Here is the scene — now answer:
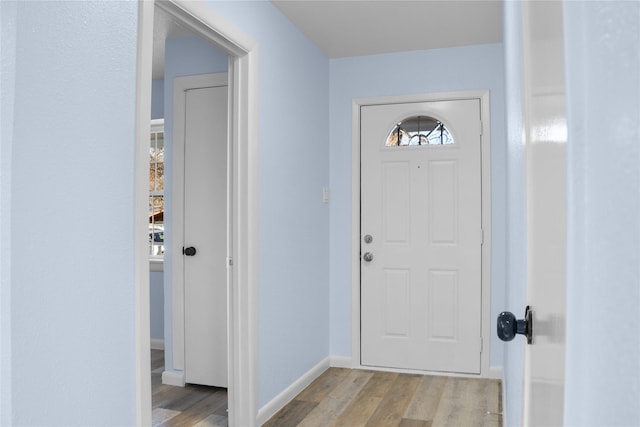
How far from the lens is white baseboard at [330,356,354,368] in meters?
4.27

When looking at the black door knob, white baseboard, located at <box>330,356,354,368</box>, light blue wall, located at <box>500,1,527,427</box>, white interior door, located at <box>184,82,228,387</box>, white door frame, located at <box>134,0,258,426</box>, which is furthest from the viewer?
white baseboard, located at <box>330,356,354,368</box>

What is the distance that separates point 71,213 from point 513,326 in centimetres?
136

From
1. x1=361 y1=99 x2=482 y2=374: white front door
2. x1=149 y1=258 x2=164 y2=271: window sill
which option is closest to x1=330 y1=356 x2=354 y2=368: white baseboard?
x1=361 y1=99 x2=482 y2=374: white front door

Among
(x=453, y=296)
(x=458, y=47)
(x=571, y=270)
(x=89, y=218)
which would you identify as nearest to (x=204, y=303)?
(x=453, y=296)

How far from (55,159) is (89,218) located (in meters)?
0.22

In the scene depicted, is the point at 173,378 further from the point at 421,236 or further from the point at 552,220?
the point at 552,220

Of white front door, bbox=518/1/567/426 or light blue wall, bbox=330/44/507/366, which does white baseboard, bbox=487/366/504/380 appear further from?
white front door, bbox=518/1/567/426

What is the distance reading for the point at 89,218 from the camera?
172 centimetres

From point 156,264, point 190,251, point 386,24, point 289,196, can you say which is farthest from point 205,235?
point 386,24

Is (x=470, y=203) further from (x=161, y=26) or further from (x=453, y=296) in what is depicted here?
(x=161, y=26)

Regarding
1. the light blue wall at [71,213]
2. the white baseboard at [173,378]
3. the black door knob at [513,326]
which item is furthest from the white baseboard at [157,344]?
the black door knob at [513,326]

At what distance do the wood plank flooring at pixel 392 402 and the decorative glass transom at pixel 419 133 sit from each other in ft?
5.77

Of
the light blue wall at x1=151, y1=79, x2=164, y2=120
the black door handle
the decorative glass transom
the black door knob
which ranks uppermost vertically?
the light blue wall at x1=151, y1=79, x2=164, y2=120

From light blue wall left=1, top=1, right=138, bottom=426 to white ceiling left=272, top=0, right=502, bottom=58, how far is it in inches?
67.4
